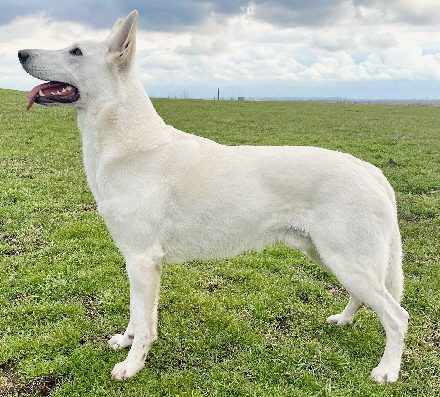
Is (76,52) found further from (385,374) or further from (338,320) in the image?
(385,374)

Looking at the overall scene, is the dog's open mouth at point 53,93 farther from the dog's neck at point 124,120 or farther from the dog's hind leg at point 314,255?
the dog's hind leg at point 314,255

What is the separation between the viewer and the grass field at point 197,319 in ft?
15.4

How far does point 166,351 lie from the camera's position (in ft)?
17.0

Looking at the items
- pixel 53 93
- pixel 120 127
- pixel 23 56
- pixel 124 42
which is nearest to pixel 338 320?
pixel 120 127

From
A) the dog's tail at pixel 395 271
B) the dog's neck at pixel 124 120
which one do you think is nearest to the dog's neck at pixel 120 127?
the dog's neck at pixel 124 120

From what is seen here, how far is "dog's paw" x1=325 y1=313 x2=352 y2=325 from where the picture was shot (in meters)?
5.76

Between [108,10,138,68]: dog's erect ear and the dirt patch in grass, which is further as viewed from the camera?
the dirt patch in grass

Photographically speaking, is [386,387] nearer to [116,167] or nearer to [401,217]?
[116,167]

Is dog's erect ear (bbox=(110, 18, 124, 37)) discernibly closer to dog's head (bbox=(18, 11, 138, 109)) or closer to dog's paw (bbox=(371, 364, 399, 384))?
dog's head (bbox=(18, 11, 138, 109))

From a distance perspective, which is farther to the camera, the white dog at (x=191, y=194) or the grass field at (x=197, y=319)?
the grass field at (x=197, y=319)

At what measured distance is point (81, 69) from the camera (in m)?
4.50

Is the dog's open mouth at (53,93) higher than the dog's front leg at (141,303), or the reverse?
the dog's open mouth at (53,93)

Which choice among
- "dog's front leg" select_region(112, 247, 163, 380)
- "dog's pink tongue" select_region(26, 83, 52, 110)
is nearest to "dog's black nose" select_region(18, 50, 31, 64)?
"dog's pink tongue" select_region(26, 83, 52, 110)

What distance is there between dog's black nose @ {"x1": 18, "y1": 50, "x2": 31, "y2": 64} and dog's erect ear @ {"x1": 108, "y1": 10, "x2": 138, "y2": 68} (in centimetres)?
74
